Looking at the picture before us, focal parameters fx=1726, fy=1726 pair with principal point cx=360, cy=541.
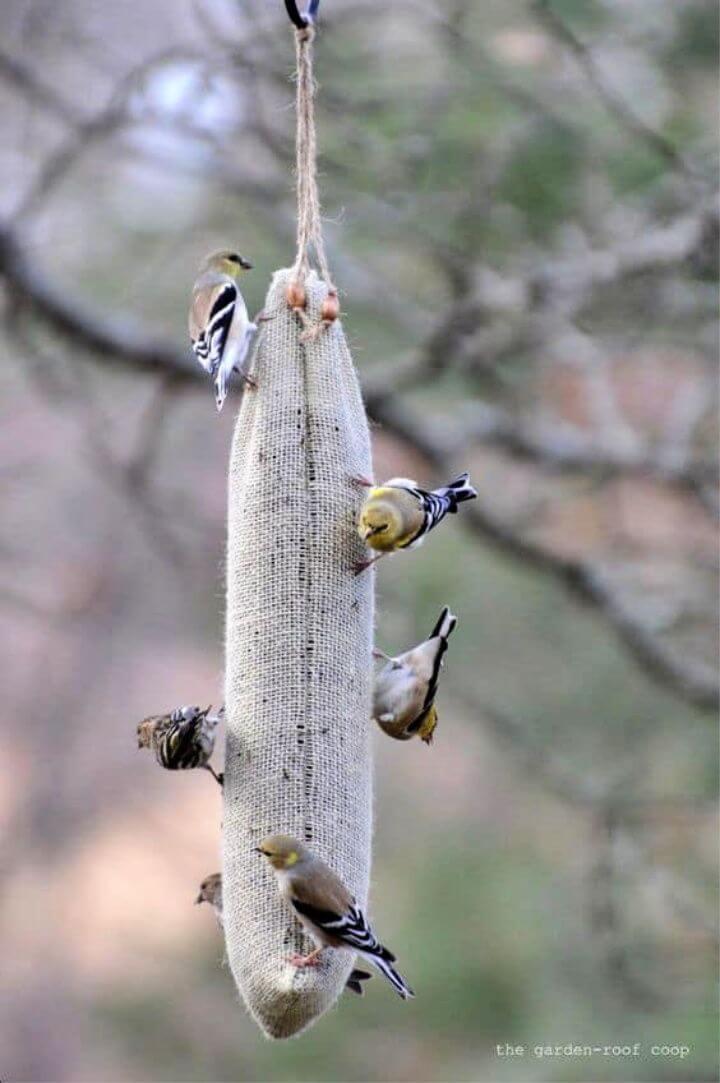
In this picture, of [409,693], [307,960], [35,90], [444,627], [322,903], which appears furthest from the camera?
[35,90]

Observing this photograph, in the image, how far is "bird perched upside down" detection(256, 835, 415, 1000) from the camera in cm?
238

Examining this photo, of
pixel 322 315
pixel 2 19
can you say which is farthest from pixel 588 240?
pixel 322 315

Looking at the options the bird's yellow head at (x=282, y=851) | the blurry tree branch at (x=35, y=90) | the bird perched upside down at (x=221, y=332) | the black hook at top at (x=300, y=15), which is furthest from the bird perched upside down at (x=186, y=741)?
the blurry tree branch at (x=35, y=90)

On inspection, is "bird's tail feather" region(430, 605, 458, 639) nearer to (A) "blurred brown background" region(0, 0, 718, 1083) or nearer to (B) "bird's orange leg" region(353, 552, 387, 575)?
(B) "bird's orange leg" region(353, 552, 387, 575)

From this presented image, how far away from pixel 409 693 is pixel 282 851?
441 mm

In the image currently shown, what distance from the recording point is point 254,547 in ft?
9.17

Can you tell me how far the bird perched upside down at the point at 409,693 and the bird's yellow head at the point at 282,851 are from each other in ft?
1.28

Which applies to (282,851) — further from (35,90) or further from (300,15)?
(35,90)

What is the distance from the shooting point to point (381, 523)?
2691 mm

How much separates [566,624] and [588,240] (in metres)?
1.71

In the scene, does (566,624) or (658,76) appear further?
(566,624)

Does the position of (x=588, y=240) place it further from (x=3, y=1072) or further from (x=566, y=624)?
(x=3, y=1072)

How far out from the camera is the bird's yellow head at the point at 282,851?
7.99 ft

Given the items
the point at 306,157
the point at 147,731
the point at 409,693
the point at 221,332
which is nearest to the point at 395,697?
the point at 409,693
